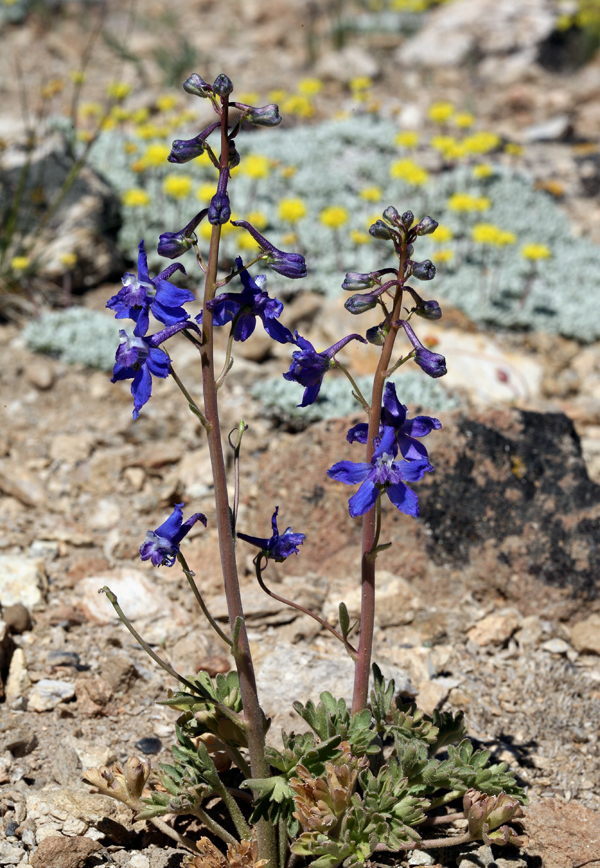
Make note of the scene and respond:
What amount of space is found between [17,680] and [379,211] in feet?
21.9

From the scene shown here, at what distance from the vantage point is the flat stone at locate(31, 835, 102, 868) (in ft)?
9.21

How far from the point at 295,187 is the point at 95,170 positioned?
6.89 feet

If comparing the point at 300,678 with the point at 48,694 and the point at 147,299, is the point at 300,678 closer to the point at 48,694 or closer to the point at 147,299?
the point at 48,694

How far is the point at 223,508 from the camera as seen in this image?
2498 mm

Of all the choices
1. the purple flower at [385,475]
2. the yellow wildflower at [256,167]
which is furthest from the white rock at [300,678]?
the yellow wildflower at [256,167]

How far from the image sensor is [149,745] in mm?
3502

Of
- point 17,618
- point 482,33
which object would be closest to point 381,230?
point 17,618

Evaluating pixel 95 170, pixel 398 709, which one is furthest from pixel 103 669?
pixel 95 170

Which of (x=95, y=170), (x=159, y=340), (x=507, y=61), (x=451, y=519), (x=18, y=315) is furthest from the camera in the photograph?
(x=507, y=61)

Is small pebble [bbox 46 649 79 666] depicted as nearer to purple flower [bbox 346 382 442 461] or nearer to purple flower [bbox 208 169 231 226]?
purple flower [bbox 346 382 442 461]

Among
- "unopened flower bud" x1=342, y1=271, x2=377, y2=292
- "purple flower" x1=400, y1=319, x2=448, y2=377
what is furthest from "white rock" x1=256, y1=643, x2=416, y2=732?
"unopened flower bud" x1=342, y1=271, x2=377, y2=292

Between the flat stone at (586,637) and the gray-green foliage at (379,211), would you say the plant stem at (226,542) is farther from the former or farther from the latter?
the gray-green foliage at (379,211)

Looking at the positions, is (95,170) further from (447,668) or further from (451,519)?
(447,668)

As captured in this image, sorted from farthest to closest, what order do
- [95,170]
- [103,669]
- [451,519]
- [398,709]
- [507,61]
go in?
[507,61], [95,170], [451,519], [103,669], [398,709]
